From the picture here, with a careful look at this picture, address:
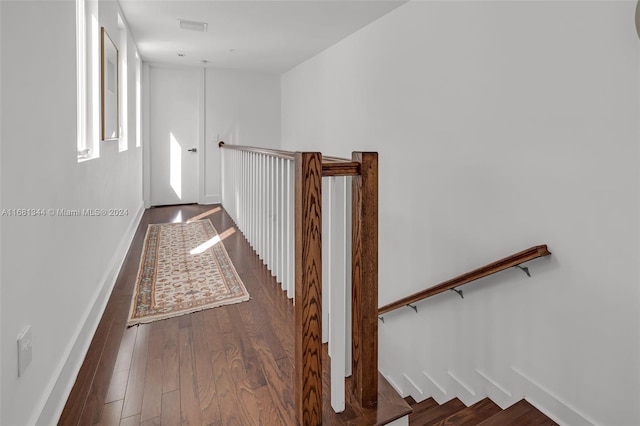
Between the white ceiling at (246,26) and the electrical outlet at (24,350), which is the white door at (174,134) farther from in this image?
the electrical outlet at (24,350)

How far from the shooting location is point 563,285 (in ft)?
6.89

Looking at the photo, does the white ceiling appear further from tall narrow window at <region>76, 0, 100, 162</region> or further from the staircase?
the staircase

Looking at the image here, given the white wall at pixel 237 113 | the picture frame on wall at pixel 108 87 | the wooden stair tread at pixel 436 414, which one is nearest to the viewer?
→ the wooden stair tread at pixel 436 414

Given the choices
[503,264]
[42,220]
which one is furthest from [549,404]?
[42,220]

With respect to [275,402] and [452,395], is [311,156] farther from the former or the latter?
[452,395]

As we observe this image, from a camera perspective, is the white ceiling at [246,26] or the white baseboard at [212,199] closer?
the white ceiling at [246,26]

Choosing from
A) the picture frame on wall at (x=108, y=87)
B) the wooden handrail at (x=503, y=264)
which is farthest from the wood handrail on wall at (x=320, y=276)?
the picture frame on wall at (x=108, y=87)

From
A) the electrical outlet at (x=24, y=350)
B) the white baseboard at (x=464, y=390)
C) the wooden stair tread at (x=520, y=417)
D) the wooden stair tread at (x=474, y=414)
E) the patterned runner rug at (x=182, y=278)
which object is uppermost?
the electrical outlet at (x=24, y=350)

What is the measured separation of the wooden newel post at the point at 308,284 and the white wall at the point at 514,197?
1.52m

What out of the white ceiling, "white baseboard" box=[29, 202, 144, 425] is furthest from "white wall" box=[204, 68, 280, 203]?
"white baseboard" box=[29, 202, 144, 425]

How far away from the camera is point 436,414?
2463 mm

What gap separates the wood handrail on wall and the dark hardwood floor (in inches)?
4.8

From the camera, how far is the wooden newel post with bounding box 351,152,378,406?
1.35 meters

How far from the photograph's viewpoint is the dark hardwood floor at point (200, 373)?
147cm
